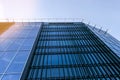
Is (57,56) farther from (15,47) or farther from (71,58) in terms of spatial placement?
(15,47)

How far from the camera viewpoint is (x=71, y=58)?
2745cm

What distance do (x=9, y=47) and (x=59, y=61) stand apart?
671 cm

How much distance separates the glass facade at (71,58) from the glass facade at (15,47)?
770 mm

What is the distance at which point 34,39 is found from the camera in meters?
33.4

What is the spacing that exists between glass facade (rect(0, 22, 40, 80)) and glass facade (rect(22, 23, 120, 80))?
77 centimetres

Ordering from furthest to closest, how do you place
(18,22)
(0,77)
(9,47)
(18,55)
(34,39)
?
(18,22) → (34,39) → (9,47) → (18,55) → (0,77)

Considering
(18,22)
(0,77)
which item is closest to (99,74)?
(0,77)

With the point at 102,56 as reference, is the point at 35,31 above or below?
below

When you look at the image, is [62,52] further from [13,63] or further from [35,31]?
[35,31]

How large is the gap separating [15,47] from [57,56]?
535 cm

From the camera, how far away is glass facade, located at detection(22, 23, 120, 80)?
22.6 meters

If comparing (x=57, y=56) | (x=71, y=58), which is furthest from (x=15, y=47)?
Result: (x=71, y=58)

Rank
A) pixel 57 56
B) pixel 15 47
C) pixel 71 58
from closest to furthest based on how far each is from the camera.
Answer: pixel 71 58 → pixel 57 56 → pixel 15 47

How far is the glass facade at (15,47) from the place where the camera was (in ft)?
72.8
